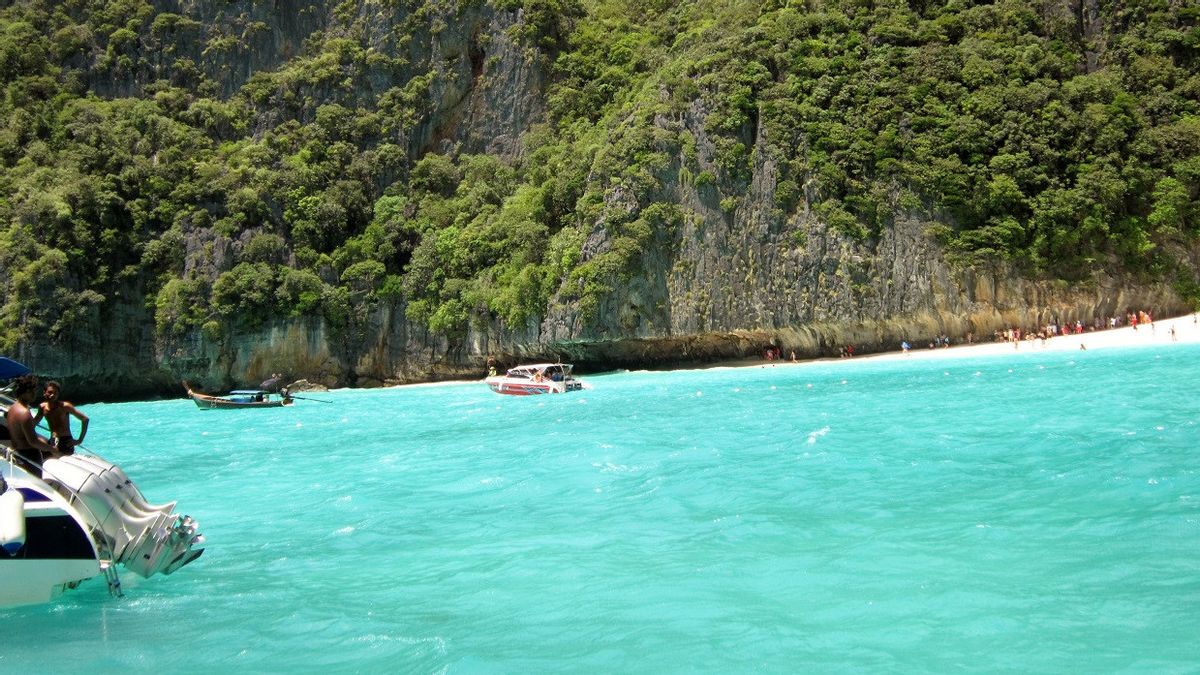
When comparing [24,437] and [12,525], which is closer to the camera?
[12,525]

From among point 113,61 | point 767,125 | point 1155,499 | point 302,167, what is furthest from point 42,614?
point 113,61

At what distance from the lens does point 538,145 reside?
5416 cm

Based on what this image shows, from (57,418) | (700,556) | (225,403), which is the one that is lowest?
(700,556)

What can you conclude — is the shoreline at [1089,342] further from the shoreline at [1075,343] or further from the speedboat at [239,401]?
the speedboat at [239,401]

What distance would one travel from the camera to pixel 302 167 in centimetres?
5572

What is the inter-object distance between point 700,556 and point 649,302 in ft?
120

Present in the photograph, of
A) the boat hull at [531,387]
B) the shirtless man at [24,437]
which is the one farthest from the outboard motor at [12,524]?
the boat hull at [531,387]

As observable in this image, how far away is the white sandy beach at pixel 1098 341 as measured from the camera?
36.5m

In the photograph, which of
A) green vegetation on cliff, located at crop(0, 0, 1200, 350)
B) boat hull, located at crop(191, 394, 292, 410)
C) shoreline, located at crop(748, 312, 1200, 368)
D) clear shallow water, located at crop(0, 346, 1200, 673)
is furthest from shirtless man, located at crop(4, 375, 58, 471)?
shoreline, located at crop(748, 312, 1200, 368)

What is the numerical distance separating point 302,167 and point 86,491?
52.0 meters

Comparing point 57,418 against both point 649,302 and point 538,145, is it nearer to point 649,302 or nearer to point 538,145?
point 649,302

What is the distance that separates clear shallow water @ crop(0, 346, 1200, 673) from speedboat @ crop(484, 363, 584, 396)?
56.7ft

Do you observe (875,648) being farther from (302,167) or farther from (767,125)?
(302,167)

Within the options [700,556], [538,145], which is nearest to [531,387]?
[538,145]
